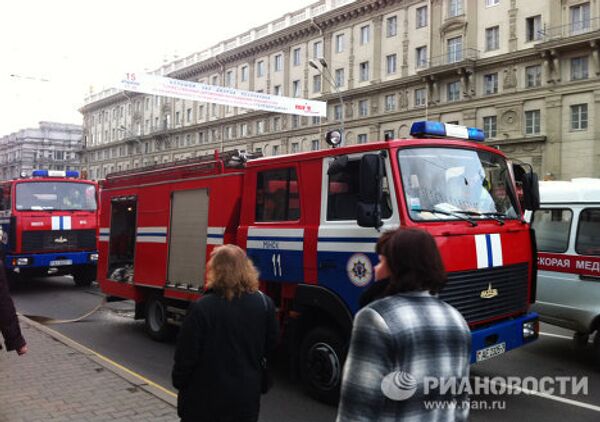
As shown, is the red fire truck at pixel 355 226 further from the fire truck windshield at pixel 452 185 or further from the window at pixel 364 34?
the window at pixel 364 34

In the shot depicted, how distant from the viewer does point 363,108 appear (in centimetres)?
4988

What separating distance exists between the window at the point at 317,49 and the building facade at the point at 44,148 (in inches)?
2452

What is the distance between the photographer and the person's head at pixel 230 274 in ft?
10.4

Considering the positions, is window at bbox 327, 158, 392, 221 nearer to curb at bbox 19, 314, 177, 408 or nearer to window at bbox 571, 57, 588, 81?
curb at bbox 19, 314, 177, 408

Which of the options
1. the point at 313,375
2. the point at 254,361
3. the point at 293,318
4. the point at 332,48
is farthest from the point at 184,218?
the point at 332,48

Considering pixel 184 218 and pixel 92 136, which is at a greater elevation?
pixel 92 136

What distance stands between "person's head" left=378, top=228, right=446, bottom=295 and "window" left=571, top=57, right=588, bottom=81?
3918cm

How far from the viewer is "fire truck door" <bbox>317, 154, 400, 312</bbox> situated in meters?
5.06

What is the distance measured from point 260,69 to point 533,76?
32643 millimetres

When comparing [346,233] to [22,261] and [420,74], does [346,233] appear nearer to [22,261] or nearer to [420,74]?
[22,261]

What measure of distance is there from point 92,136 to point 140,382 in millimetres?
96593

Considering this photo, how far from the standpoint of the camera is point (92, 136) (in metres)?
94.4

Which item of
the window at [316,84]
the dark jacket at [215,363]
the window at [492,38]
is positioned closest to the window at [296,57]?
the window at [316,84]

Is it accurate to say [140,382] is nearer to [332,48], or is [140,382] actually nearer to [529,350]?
[529,350]
